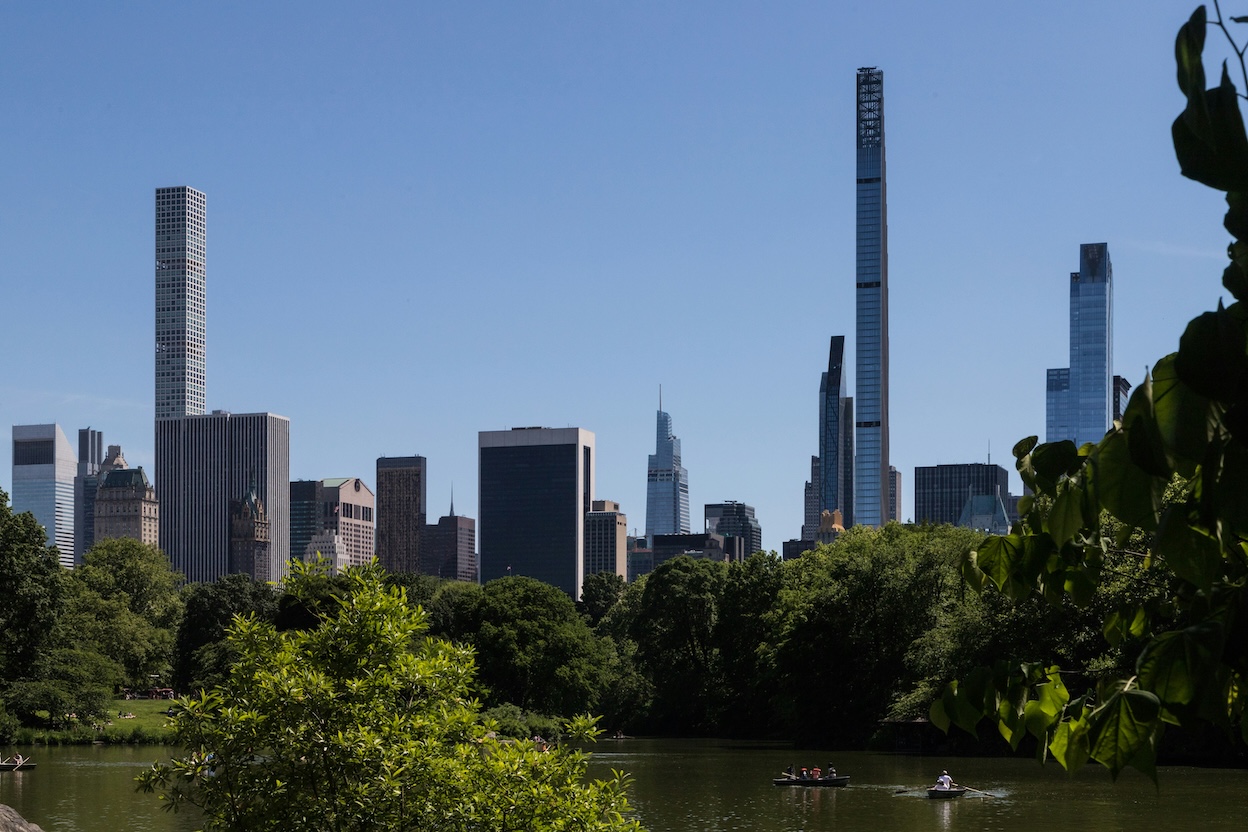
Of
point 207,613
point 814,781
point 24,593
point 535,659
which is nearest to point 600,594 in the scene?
point 207,613

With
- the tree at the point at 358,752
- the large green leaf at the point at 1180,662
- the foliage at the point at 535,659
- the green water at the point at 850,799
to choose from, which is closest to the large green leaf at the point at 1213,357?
the large green leaf at the point at 1180,662

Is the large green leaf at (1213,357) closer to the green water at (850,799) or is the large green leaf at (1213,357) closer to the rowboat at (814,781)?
the green water at (850,799)

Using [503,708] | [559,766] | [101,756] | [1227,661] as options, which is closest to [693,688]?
[503,708]

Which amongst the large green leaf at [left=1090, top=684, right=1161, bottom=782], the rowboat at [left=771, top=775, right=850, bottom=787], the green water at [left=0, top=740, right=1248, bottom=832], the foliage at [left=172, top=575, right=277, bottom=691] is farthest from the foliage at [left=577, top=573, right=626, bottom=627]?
the large green leaf at [left=1090, top=684, right=1161, bottom=782]

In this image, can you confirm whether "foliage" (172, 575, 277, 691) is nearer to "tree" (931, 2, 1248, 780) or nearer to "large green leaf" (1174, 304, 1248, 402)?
"tree" (931, 2, 1248, 780)

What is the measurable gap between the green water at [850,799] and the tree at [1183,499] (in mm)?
34064

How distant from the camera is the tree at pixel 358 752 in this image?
453 inches

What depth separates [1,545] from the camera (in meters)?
66.7

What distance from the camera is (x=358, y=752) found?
37.6 feet

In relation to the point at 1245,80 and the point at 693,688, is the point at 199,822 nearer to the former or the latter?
the point at 1245,80

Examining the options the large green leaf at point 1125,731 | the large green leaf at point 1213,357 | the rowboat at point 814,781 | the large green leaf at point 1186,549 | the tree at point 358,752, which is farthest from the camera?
the rowboat at point 814,781

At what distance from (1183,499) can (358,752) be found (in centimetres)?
1011

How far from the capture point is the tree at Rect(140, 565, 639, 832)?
37.8 ft

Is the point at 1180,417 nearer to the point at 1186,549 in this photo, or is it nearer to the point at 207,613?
the point at 1186,549
